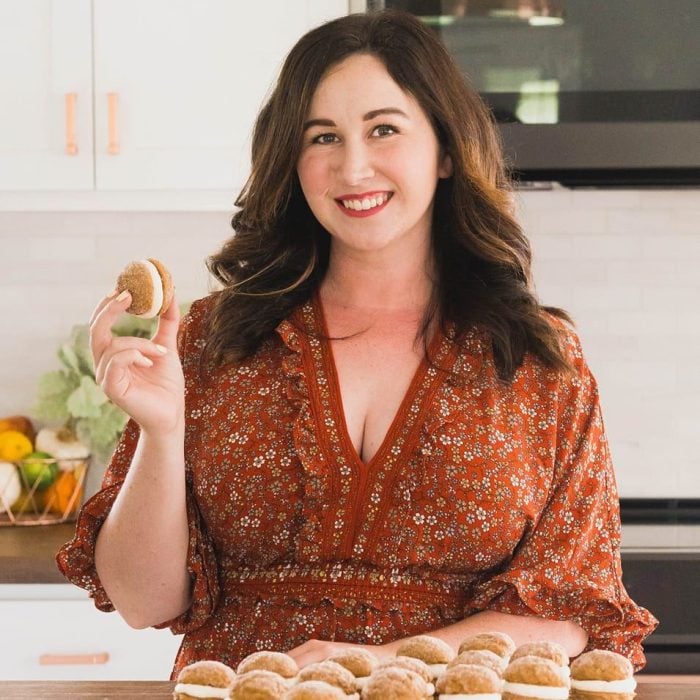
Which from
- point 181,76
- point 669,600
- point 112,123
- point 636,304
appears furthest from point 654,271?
point 112,123

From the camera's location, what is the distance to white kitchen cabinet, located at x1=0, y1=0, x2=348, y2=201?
94.0 inches

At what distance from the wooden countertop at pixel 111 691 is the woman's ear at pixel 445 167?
2.24ft

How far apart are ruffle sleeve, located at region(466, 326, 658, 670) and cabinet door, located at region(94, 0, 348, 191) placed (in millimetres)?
1159

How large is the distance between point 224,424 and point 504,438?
0.33 metres

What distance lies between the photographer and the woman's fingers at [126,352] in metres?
1.21

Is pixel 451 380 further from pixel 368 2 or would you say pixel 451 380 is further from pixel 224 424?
pixel 368 2

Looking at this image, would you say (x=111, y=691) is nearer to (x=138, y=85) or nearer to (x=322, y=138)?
(x=322, y=138)

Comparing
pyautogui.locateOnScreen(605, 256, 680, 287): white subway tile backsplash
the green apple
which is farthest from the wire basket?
pyautogui.locateOnScreen(605, 256, 680, 287): white subway tile backsplash

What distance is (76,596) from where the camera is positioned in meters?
2.21

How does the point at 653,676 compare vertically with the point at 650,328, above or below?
below

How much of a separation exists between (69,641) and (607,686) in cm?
146

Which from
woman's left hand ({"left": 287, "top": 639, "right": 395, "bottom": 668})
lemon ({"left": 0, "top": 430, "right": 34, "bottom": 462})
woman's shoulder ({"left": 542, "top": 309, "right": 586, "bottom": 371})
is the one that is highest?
woman's shoulder ({"left": 542, "top": 309, "right": 586, "bottom": 371})

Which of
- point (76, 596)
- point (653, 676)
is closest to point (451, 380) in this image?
point (653, 676)

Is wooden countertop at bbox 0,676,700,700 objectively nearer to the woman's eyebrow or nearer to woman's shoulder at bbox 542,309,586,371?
woman's shoulder at bbox 542,309,586,371
